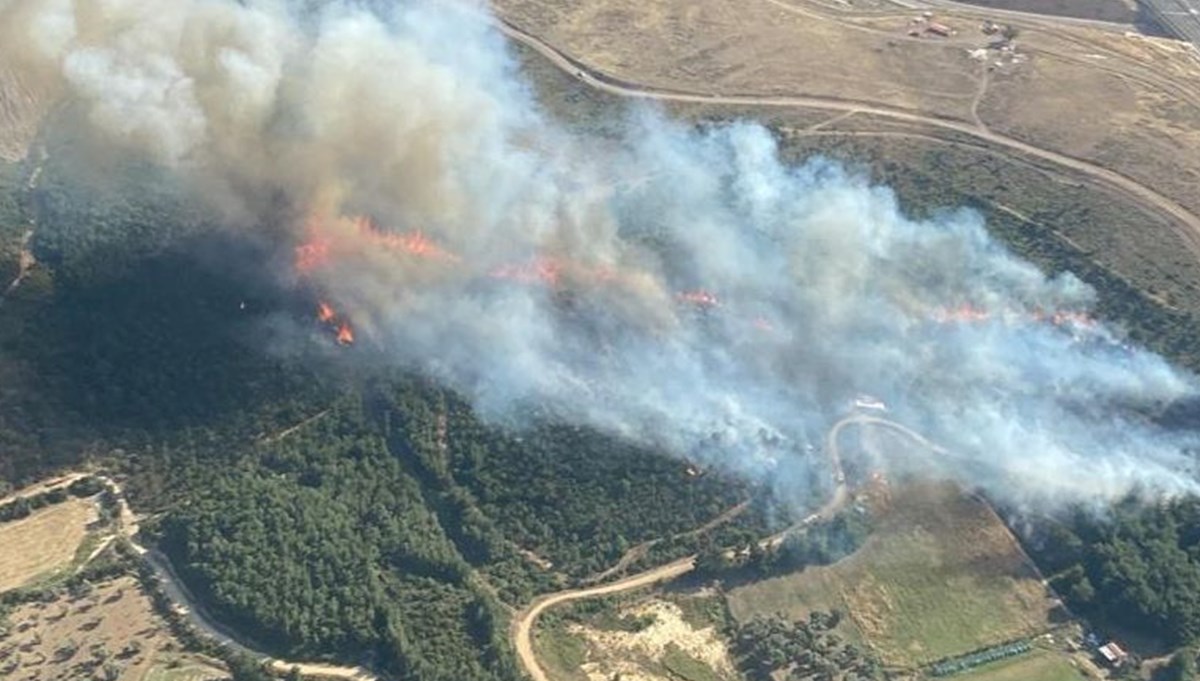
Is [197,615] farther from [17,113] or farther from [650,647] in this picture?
[17,113]

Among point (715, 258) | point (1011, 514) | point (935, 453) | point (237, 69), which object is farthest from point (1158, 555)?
point (237, 69)

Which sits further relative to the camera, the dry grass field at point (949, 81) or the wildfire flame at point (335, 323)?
the dry grass field at point (949, 81)

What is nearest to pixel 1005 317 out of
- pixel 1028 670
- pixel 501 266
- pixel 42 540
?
pixel 1028 670

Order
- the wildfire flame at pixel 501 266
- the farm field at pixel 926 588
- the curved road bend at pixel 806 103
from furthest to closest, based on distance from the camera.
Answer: the curved road bend at pixel 806 103, the wildfire flame at pixel 501 266, the farm field at pixel 926 588

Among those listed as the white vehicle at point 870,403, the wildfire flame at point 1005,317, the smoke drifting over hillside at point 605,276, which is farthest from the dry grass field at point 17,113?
the wildfire flame at point 1005,317

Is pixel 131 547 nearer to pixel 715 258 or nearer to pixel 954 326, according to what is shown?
pixel 715 258

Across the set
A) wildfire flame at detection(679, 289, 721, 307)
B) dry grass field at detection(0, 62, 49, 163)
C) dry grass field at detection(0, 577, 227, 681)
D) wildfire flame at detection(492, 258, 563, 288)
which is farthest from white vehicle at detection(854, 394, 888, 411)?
dry grass field at detection(0, 62, 49, 163)

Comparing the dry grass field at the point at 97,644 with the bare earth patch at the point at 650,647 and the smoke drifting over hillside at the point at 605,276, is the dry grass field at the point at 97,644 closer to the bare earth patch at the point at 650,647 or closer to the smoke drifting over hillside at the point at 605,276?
the bare earth patch at the point at 650,647
